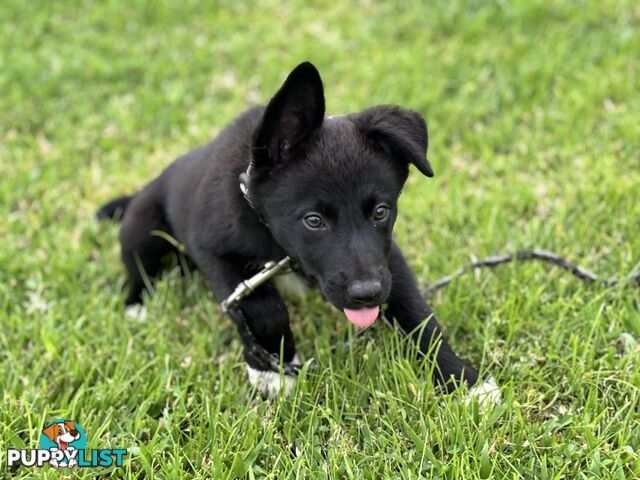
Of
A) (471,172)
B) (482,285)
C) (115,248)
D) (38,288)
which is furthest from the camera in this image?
(471,172)

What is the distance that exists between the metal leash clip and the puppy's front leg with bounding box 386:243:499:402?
0.47 metres

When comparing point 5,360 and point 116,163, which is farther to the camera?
point 116,163

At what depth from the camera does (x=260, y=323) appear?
120 inches

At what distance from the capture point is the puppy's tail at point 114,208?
441 cm

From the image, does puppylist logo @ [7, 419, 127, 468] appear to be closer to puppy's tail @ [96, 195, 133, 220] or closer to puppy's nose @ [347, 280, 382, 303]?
puppy's nose @ [347, 280, 382, 303]

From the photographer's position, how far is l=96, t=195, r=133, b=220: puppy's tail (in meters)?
4.41

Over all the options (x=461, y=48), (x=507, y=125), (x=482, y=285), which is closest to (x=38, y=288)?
(x=482, y=285)

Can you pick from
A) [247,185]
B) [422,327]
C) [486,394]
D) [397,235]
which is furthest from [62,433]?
[397,235]

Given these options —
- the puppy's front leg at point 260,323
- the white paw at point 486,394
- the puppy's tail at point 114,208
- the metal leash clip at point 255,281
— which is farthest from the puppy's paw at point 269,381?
the puppy's tail at point 114,208

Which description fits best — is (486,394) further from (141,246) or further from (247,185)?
(141,246)

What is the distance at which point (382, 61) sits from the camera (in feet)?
19.2

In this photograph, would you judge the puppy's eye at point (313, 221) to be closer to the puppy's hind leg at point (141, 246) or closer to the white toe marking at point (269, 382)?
the white toe marking at point (269, 382)

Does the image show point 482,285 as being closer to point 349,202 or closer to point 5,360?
point 349,202

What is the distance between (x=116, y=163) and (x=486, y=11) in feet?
10.8
